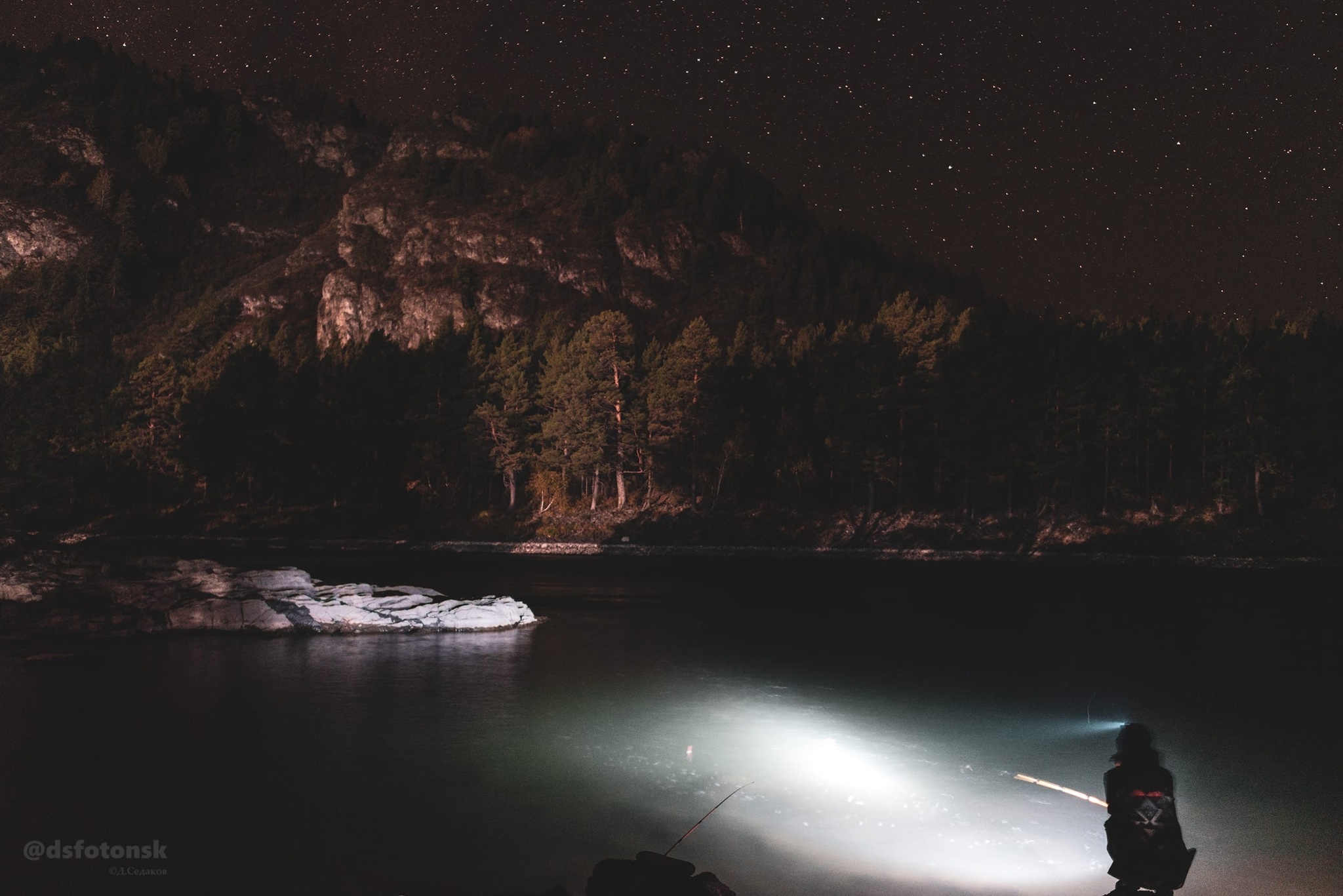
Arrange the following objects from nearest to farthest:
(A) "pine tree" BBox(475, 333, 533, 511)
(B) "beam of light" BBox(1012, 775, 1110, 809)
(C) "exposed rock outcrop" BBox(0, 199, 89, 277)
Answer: (B) "beam of light" BBox(1012, 775, 1110, 809) < (A) "pine tree" BBox(475, 333, 533, 511) < (C) "exposed rock outcrop" BBox(0, 199, 89, 277)

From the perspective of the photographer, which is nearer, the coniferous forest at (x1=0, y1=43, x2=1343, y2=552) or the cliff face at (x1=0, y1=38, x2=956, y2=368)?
the coniferous forest at (x1=0, y1=43, x2=1343, y2=552)

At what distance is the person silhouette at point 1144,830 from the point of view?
23.9 feet

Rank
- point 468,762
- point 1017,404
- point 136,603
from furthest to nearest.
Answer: point 1017,404, point 136,603, point 468,762

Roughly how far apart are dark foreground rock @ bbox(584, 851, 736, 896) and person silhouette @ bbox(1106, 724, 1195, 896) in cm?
368

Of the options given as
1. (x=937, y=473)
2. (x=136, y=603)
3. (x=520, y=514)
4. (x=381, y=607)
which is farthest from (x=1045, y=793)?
(x=520, y=514)

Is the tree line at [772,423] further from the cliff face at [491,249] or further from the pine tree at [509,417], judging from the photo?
the cliff face at [491,249]

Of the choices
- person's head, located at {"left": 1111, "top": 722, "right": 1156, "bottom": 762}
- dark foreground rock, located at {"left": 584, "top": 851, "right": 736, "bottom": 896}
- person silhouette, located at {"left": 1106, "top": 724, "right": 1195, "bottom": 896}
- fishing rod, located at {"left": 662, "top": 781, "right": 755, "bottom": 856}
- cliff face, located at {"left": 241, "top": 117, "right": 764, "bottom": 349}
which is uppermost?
cliff face, located at {"left": 241, "top": 117, "right": 764, "bottom": 349}

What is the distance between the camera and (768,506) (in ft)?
250

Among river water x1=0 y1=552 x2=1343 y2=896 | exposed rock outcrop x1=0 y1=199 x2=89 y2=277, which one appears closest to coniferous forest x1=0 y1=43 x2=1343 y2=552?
river water x1=0 y1=552 x2=1343 y2=896

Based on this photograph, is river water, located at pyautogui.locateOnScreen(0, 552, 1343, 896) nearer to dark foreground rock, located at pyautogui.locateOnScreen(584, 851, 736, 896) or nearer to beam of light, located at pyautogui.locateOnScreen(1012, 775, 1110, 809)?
beam of light, located at pyautogui.locateOnScreen(1012, 775, 1110, 809)

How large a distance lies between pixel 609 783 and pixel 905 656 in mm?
15581

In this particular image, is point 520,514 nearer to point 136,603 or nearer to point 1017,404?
point 1017,404

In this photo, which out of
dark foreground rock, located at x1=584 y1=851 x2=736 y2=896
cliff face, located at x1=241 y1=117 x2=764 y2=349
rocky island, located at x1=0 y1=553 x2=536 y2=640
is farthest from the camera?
cliff face, located at x1=241 y1=117 x2=764 y2=349

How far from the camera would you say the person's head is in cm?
753
